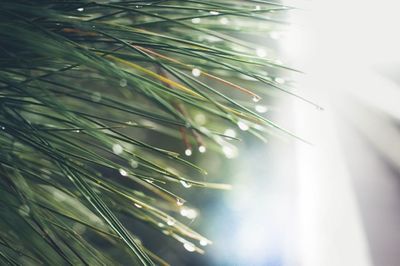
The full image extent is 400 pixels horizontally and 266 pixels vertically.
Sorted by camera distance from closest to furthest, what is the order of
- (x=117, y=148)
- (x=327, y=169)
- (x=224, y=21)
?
(x=117, y=148) → (x=224, y=21) → (x=327, y=169)

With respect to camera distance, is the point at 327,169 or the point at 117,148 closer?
the point at 117,148

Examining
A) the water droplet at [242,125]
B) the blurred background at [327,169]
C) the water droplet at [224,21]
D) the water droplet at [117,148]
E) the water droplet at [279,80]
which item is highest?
the blurred background at [327,169]

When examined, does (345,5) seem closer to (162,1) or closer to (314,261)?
(314,261)

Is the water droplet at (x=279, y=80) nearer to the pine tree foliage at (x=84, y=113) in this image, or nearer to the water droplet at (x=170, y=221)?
the pine tree foliage at (x=84, y=113)

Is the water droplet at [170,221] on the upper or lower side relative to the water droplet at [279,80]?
lower

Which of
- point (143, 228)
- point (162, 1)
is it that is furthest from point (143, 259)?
point (143, 228)

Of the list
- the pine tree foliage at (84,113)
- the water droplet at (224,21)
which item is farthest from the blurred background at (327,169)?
the pine tree foliage at (84,113)

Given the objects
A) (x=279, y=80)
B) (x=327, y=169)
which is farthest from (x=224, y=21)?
(x=327, y=169)

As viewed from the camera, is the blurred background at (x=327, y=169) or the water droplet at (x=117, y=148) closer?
the water droplet at (x=117, y=148)

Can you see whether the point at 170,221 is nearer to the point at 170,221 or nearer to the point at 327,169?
the point at 170,221
